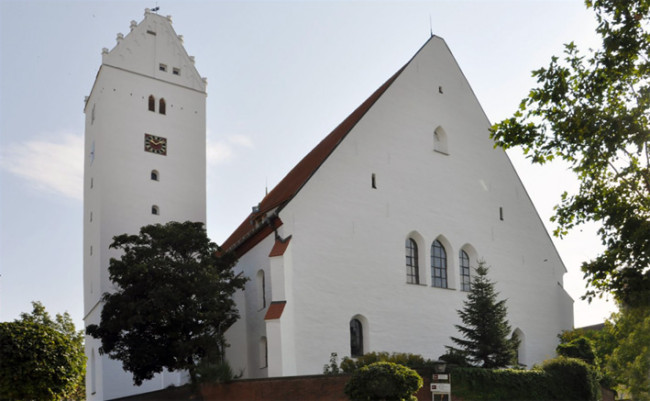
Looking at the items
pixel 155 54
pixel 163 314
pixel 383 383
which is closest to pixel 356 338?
pixel 163 314

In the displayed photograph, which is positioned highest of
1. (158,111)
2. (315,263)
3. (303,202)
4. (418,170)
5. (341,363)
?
(158,111)

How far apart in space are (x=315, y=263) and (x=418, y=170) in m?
6.47

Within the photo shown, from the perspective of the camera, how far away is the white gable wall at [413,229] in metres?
24.4

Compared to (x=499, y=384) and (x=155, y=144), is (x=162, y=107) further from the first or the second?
(x=499, y=384)

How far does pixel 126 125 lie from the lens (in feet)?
110

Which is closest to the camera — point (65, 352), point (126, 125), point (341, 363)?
point (65, 352)

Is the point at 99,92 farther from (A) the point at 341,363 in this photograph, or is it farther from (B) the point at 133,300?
(A) the point at 341,363

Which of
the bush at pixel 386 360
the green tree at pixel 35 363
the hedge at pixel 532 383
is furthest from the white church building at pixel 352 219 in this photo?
the green tree at pixel 35 363

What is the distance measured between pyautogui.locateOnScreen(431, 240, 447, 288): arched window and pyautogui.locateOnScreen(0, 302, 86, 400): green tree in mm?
16585

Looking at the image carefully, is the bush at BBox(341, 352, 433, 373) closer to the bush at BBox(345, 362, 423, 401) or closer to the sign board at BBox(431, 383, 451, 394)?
the sign board at BBox(431, 383, 451, 394)

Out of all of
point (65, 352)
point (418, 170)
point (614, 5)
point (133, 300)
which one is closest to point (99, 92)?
point (133, 300)

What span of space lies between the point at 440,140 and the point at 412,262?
5654 millimetres

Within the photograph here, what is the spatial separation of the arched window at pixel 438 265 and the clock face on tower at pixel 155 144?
14995mm

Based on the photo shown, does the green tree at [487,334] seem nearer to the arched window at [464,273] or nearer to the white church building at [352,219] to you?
the white church building at [352,219]
